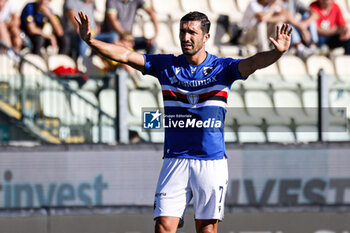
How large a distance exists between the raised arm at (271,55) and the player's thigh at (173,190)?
823 mm

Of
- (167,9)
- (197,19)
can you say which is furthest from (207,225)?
(167,9)

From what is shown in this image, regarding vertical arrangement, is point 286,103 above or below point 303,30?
below

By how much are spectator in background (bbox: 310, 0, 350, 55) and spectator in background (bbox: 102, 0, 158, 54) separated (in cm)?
271

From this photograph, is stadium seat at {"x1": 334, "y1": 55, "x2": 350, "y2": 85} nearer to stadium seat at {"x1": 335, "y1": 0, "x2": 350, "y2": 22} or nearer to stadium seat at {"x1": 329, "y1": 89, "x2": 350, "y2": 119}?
stadium seat at {"x1": 335, "y1": 0, "x2": 350, "y2": 22}

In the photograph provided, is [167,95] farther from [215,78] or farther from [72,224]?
[72,224]

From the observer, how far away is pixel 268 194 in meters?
8.79

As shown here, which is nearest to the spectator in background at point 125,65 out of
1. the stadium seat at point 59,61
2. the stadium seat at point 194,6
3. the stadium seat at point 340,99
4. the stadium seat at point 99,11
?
the stadium seat at point 59,61

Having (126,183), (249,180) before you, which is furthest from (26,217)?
(249,180)

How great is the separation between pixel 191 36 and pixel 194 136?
29.7 inches

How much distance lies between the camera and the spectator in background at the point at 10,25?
10930mm

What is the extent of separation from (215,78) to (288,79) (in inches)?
113

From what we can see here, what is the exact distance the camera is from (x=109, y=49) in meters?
5.86

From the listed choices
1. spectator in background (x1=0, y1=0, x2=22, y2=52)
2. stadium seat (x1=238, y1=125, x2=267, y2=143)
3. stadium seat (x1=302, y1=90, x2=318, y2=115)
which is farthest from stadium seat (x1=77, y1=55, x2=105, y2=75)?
stadium seat (x1=302, y1=90, x2=318, y2=115)

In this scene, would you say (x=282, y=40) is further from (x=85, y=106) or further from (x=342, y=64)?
(x=342, y=64)
